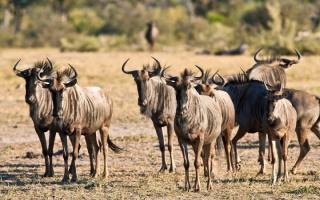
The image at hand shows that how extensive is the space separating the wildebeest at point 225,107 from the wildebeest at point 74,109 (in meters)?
1.47

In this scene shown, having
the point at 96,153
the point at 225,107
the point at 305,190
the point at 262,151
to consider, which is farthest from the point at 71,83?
the point at 305,190

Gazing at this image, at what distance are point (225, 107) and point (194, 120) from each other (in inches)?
50.0

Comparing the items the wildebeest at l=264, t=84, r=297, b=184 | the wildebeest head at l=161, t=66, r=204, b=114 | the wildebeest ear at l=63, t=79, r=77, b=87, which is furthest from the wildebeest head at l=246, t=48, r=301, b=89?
the wildebeest head at l=161, t=66, r=204, b=114

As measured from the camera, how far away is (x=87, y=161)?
45.5ft

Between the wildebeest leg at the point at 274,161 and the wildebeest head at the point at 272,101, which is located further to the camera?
the wildebeest leg at the point at 274,161

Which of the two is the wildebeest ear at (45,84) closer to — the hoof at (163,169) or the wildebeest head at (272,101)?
the hoof at (163,169)

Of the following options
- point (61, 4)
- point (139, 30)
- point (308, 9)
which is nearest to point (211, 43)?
point (308, 9)

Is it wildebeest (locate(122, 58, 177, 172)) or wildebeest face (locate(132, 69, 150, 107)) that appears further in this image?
wildebeest (locate(122, 58, 177, 172))

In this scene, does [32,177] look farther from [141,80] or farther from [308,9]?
[308,9]

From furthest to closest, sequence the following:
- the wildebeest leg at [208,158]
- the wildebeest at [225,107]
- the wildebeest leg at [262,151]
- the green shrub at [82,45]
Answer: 1. the green shrub at [82,45]
2. the wildebeest leg at [262,151]
3. the wildebeest at [225,107]
4. the wildebeest leg at [208,158]

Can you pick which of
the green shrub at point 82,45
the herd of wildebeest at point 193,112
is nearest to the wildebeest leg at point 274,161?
the herd of wildebeest at point 193,112

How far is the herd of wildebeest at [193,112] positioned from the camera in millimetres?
10969

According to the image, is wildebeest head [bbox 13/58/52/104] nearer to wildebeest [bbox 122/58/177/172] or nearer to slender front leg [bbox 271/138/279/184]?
wildebeest [bbox 122/58/177/172]

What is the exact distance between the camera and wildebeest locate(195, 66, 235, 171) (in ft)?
38.8
